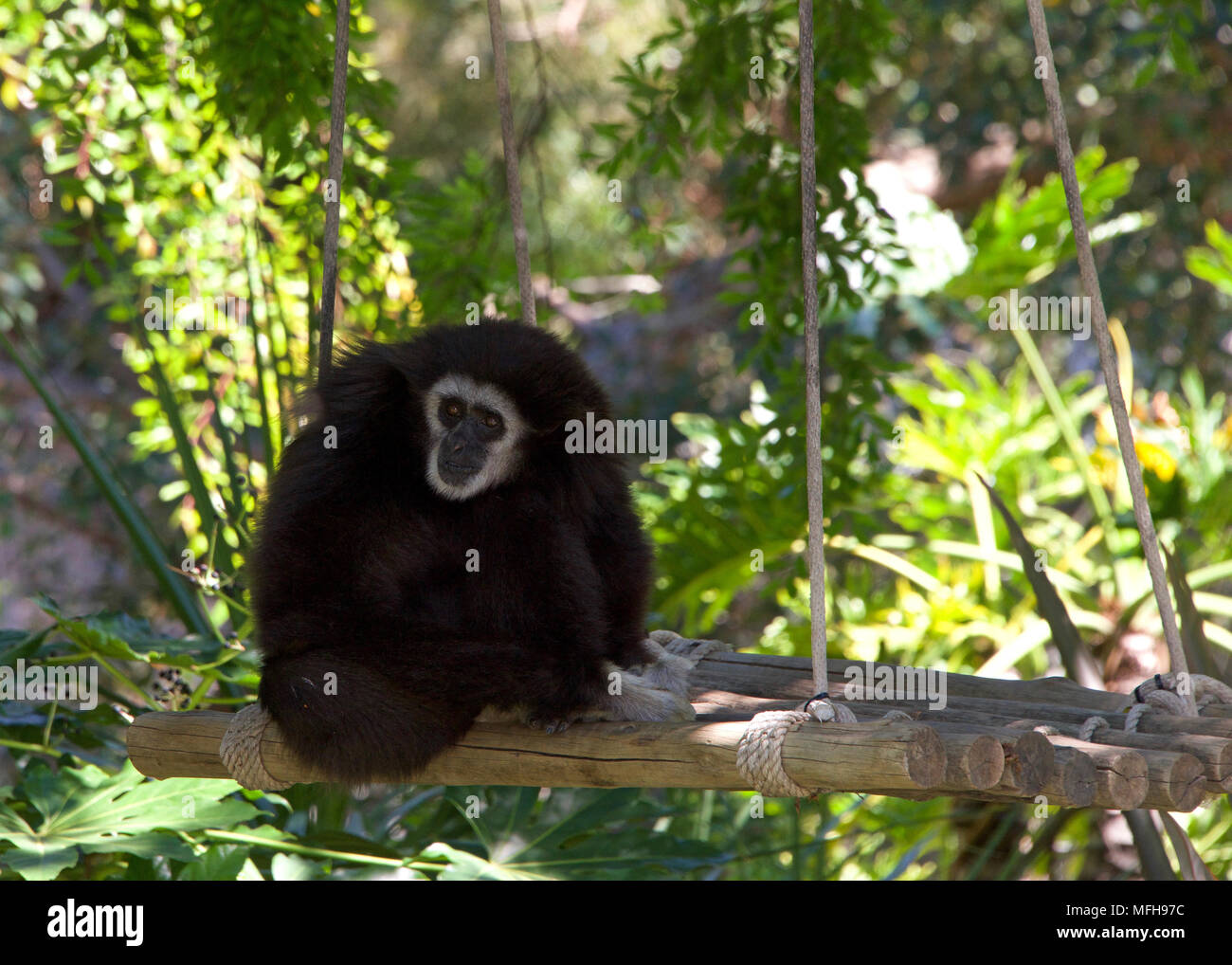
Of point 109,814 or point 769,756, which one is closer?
point 769,756

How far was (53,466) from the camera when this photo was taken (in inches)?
287

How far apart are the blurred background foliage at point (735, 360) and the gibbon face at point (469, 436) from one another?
1.17 feet

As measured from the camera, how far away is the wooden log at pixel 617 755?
1657 mm

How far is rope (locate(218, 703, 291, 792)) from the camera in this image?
2.12 meters

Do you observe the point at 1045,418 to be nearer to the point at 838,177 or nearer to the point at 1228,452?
the point at 1228,452

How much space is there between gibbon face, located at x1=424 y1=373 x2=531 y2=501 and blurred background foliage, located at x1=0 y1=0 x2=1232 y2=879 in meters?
0.36

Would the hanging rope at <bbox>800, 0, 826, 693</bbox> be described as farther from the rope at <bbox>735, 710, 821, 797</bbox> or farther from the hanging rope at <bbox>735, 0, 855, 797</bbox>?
the rope at <bbox>735, 710, 821, 797</bbox>

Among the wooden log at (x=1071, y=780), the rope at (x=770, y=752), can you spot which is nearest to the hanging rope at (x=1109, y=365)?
the wooden log at (x=1071, y=780)

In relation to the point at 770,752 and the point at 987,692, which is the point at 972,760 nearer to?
the point at 770,752

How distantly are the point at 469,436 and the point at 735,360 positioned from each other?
489 cm

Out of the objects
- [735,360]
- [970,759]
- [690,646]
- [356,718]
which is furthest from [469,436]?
[735,360]

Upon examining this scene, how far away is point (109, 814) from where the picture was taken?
256cm

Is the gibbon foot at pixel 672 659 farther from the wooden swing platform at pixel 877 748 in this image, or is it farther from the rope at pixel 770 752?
the rope at pixel 770 752
